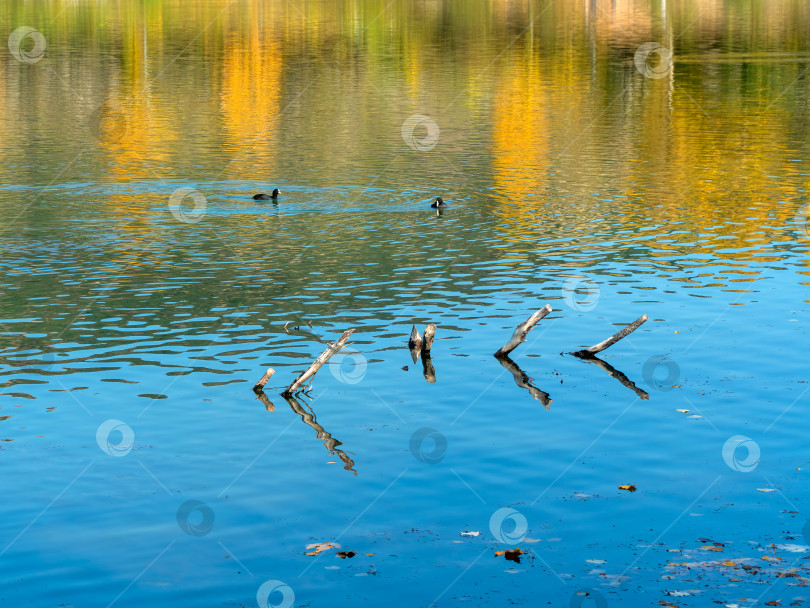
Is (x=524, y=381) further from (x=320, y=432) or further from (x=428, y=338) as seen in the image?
(x=320, y=432)

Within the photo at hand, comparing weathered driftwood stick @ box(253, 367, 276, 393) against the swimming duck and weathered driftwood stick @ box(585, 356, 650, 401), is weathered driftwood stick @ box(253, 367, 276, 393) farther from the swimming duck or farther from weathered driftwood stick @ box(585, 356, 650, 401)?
the swimming duck

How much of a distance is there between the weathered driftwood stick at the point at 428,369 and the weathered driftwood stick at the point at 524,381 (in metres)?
1.94

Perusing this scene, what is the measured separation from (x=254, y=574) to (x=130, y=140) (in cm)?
5682

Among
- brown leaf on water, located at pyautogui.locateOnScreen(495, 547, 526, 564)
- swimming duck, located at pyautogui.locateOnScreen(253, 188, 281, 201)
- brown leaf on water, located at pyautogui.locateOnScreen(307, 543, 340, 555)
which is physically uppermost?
swimming duck, located at pyautogui.locateOnScreen(253, 188, 281, 201)

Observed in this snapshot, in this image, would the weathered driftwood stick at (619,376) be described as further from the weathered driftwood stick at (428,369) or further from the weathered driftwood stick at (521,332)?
the weathered driftwood stick at (428,369)

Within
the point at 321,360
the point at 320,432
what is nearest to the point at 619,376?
the point at 321,360

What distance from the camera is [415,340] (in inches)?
1211

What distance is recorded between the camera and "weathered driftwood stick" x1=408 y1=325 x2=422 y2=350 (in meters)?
30.7

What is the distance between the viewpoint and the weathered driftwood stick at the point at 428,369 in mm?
29297

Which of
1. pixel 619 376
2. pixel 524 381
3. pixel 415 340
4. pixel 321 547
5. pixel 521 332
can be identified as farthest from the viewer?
pixel 415 340

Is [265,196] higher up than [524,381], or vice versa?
[265,196]

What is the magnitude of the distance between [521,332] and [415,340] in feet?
9.83

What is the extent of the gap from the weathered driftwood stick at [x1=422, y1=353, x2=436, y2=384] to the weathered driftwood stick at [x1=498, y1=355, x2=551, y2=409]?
6.37 ft

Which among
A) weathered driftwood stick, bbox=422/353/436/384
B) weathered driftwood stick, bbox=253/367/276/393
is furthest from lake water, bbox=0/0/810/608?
weathered driftwood stick, bbox=253/367/276/393
